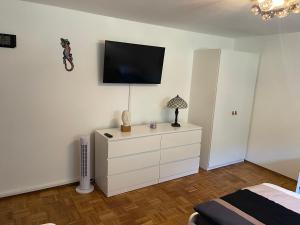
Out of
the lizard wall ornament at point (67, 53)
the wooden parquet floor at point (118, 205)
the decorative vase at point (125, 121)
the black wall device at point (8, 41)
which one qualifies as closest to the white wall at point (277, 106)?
the wooden parquet floor at point (118, 205)

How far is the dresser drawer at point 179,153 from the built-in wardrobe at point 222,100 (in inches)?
11.0

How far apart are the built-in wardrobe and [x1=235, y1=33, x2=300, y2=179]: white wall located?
17 cm

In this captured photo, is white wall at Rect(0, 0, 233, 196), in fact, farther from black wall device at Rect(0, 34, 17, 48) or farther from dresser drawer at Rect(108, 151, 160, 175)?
dresser drawer at Rect(108, 151, 160, 175)

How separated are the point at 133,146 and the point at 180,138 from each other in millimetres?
762

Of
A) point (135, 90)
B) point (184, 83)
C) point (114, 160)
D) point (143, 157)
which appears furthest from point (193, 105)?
point (114, 160)

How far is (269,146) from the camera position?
12.1 ft

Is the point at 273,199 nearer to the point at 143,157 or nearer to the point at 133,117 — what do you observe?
the point at 143,157

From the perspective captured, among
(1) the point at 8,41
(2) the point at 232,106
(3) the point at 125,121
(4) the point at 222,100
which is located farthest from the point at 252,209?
(1) the point at 8,41

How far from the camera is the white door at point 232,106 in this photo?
3.38 meters

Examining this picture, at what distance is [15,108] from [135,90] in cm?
151

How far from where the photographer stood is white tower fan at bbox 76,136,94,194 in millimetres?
2728

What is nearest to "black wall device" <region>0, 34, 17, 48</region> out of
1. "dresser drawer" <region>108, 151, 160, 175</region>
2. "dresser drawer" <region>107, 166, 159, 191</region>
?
"dresser drawer" <region>108, 151, 160, 175</region>

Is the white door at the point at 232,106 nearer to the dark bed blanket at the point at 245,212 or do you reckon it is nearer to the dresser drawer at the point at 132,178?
the dresser drawer at the point at 132,178

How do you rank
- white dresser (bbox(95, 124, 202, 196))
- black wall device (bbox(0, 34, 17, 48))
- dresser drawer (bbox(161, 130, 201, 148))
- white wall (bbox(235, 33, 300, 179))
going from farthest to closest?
white wall (bbox(235, 33, 300, 179)), dresser drawer (bbox(161, 130, 201, 148)), white dresser (bbox(95, 124, 202, 196)), black wall device (bbox(0, 34, 17, 48))
